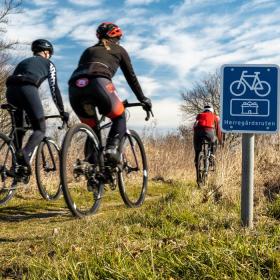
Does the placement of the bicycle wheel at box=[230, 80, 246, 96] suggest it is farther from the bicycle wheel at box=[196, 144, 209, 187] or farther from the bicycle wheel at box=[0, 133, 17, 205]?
the bicycle wheel at box=[196, 144, 209, 187]

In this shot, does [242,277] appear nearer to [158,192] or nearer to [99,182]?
[99,182]

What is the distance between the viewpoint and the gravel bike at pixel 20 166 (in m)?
5.02

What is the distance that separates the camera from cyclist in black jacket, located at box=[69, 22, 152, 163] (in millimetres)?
4383

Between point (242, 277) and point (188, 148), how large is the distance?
1212 centimetres

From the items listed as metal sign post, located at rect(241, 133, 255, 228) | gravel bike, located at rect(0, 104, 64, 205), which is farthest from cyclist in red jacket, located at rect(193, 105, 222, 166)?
metal sign post, located at rect(241, 133, 255, 228)

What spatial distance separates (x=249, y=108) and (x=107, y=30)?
2.07 m

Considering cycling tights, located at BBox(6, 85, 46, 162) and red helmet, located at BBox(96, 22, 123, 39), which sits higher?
red helmet, located at BBox(96, 22, 123, 39)

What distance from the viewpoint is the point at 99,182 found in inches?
183

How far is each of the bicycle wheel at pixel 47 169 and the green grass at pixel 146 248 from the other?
1524 millimetres

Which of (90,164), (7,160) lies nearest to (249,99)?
(90,164)

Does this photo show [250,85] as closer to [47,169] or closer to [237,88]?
[237,88]

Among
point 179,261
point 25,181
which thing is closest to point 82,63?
point 25,181

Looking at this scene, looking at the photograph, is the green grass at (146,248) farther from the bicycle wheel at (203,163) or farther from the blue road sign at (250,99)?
the bicycle wheel at (203,163)

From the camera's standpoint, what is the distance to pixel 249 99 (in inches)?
132
